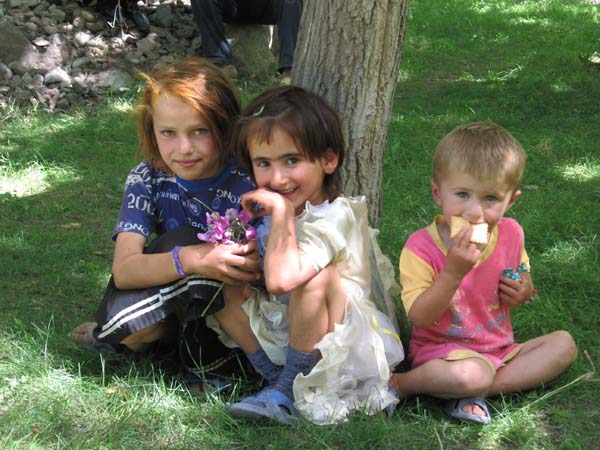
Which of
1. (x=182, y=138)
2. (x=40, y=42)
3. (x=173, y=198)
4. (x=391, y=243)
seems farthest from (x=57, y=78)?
(x=182, y=138)

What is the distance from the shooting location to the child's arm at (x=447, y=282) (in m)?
2.54

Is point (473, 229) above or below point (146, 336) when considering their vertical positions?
above

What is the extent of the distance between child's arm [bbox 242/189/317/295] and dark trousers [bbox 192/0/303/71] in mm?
4355

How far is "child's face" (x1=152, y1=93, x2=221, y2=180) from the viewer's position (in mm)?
2783

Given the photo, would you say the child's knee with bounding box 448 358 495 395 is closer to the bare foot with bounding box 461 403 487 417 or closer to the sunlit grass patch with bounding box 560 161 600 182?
the bare foot with bounding box 461 403 487 417

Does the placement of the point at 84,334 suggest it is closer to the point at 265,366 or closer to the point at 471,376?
the point at 265,366

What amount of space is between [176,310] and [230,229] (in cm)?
35

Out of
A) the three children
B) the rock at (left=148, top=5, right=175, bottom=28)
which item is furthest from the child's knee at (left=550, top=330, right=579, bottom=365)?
the rock at (left=148, top=5, right=175, bottom=28)

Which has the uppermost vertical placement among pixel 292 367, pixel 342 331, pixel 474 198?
pixel 474 198

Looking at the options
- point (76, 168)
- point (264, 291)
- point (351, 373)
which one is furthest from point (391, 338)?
point (76, 168)

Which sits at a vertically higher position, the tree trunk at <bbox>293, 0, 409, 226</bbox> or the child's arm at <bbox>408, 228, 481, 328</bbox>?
the tree trunk at <bbox>293, 0, 409, 226</bbox>

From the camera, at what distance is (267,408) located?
253cm

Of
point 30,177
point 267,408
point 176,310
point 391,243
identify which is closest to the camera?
point 267,408

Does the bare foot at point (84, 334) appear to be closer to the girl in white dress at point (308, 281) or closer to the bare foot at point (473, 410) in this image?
the girl in white dress at point (308, 281)
